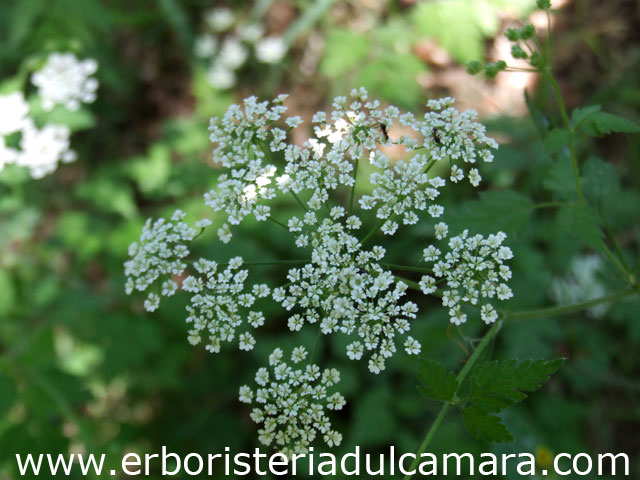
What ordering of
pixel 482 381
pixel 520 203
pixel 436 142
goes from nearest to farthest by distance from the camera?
pixel 482 381 < pixel 436 142 < pixel 520 203

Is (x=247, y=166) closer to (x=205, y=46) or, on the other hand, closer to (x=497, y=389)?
(x=497, y=389)

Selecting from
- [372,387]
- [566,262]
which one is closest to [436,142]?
[566,262]

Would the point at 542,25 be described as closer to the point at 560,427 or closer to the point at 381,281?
the point at 560,427

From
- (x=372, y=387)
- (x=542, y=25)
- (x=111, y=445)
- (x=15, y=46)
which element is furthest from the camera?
(x=542, y=25)

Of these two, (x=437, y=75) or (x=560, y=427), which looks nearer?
(x=560, y=427)

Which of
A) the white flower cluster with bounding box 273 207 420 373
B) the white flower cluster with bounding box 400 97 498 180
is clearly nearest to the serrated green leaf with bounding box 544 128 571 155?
the white flower cluster with bounding box 400 97 498 180

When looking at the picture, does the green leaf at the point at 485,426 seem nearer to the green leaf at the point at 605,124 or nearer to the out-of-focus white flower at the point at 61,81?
the green leaf at the point at 605,124

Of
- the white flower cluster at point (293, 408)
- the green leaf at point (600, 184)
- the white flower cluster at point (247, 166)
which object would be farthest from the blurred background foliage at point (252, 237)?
the white flower cluster at point (293, 408)
